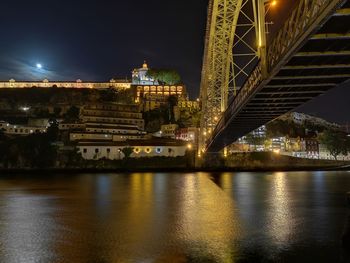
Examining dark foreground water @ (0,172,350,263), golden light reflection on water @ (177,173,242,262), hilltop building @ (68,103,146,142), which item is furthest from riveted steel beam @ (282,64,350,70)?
hilltop building @ (68,103,146,142)

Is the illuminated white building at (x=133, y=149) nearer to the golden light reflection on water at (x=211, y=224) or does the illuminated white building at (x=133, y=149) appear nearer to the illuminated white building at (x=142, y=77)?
the golden light reflection on water at (x=211, y=224)

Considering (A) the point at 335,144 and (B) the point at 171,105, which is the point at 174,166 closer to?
(B) the point at 171,105

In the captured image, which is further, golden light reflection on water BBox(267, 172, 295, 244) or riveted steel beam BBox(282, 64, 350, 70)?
golden light reflection on water BBox(267, 172, 295, 244)

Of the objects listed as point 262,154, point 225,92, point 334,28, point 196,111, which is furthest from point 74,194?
point 196,111

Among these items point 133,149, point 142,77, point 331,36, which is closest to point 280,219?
point 331,36

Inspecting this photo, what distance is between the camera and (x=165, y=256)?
1638cm

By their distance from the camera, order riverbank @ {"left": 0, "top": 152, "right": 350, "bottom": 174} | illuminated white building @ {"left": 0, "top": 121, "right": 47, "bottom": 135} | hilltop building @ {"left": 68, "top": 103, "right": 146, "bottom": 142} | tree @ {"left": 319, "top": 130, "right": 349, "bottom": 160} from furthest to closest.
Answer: tree @ {"left": 319, "top": 130, "right": 349, "bottom": 160} < illuminated white building @ {"left": 0, "top": 121, "right": 47, "bottom": 135} < hilltop building @ {"left": 68, "top": 103, "right": 146, "bottom": 142} < riverbank @ {"left": 0, "top": 152, "right": 350, "bottom": 174}

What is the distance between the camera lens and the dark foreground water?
16688 mm

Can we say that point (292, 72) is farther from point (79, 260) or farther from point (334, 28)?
point (79, 260)

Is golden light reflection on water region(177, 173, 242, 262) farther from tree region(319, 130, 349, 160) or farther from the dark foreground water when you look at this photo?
tree region(319, 130, 349, 160)

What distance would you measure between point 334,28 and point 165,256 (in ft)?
35.1

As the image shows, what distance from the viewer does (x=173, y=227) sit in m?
23.2

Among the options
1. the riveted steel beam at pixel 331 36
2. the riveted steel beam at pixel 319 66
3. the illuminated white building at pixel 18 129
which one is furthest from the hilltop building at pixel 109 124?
the riveted steel beam at pixel 331 36

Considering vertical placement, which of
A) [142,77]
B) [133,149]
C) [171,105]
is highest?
[142,77]
